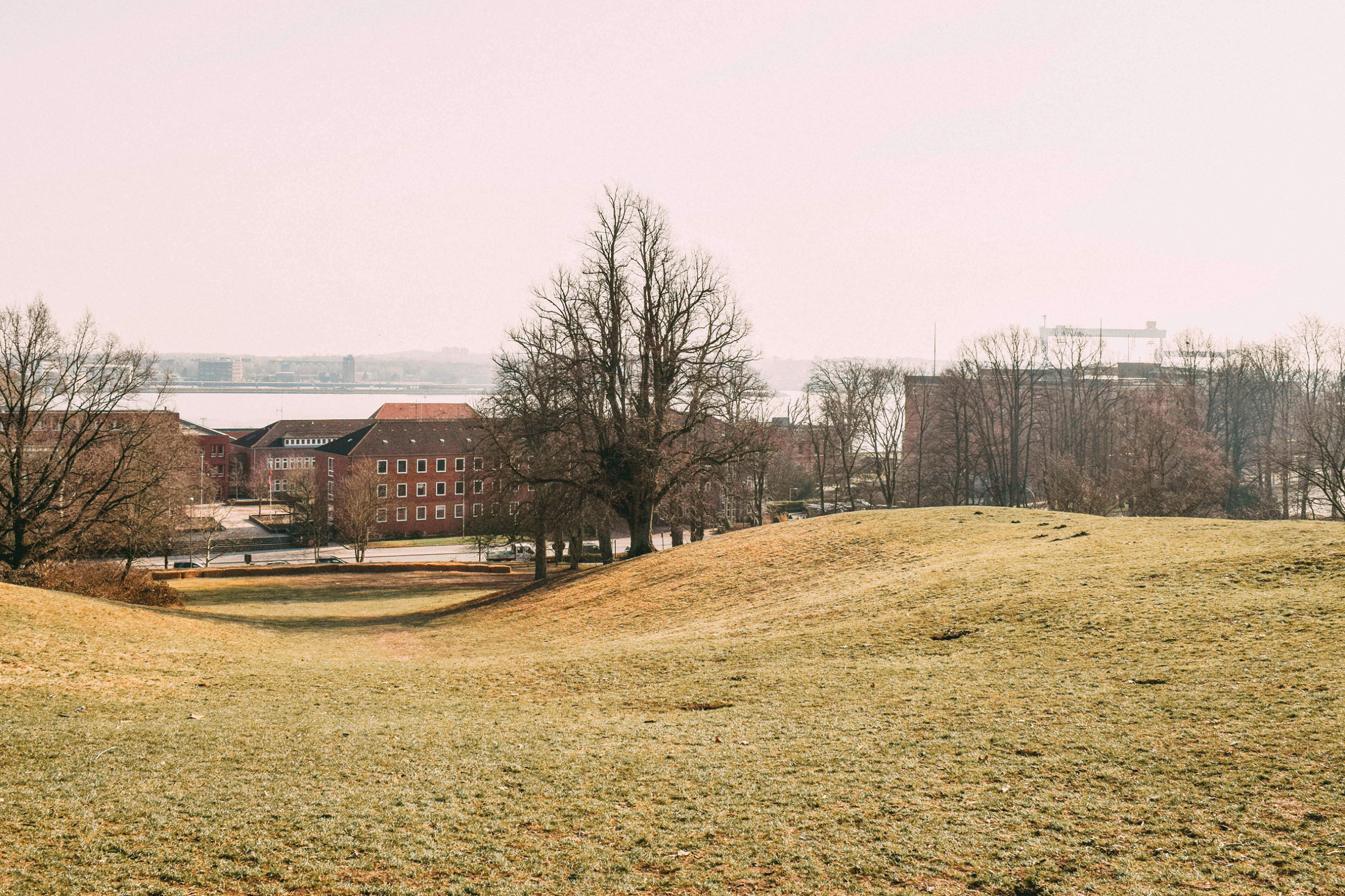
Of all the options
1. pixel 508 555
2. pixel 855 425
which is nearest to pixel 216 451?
pixel 508 555

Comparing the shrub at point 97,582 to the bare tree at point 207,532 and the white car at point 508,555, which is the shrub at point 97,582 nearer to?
the bare tree at point 207,532

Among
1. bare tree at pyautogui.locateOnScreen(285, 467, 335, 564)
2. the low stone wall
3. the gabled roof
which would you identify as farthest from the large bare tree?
the gabled roof

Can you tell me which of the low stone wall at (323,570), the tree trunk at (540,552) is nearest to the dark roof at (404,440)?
the low stone wall at (323,570)

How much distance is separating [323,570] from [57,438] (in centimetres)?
2205

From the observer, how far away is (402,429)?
9394 centimetres

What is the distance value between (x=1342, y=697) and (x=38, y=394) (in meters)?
41.7

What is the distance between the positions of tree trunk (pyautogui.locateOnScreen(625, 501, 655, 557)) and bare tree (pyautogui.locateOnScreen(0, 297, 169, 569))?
19.9 meters

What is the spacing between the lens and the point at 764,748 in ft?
34.1

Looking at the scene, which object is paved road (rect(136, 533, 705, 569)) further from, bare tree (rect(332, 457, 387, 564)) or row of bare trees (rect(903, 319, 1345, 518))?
row of bare trees (rect(903, 319, 1345, 518))

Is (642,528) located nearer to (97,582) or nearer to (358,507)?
(97,582)

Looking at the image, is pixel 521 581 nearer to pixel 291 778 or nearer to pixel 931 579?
pixel 931 579

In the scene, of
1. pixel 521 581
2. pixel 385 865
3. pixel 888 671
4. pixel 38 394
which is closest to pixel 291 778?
pixel 385 865

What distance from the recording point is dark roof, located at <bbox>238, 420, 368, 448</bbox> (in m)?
111

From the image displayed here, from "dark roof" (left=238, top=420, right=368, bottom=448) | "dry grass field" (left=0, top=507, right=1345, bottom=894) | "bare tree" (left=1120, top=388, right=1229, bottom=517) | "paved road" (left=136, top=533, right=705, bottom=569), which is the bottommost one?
"paved road" (left=136, top=533, right=705, bottom=569)
